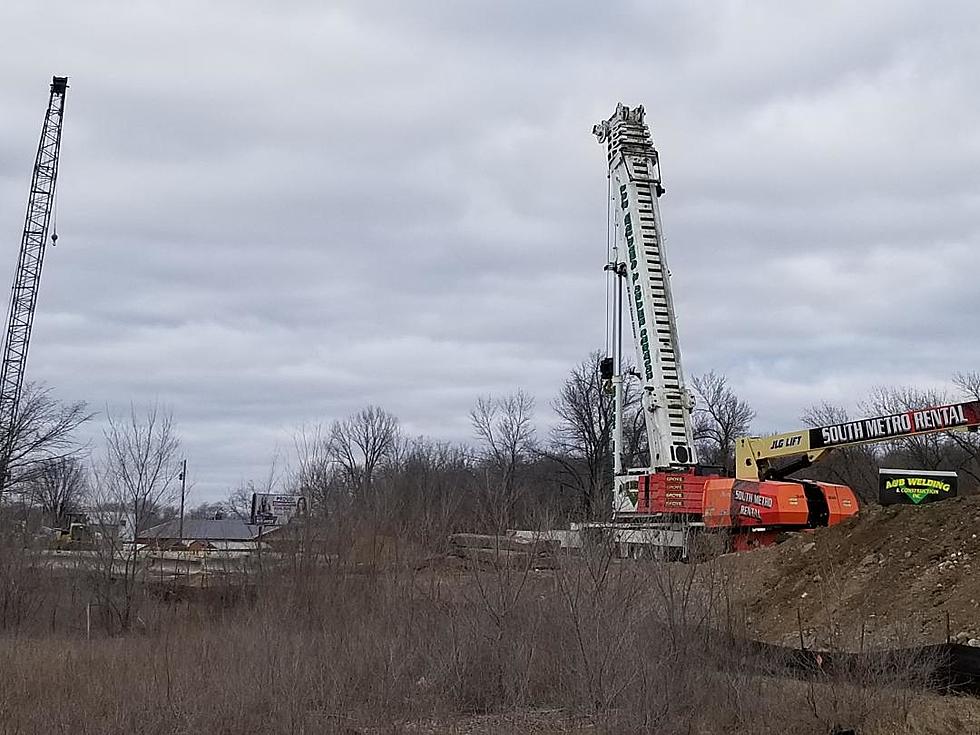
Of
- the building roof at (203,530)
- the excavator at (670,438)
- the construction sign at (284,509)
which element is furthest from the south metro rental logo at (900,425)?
the building roof at (203,530)

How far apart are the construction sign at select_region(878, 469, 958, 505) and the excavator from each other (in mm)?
1161

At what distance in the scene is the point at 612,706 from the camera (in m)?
11.8

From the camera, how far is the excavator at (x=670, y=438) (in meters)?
21.2

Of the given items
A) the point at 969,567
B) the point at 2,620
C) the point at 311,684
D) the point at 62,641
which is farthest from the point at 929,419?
the point at 2,620

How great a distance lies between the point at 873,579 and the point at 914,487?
17.4 feet

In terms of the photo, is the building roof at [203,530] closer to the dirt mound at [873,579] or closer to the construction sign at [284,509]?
the construction sign at [284,509]

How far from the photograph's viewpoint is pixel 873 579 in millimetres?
17453

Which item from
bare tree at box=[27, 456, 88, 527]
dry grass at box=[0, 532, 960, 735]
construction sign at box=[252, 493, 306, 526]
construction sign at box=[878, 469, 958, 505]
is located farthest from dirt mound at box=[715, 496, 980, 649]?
bare tree at box=[27, 456, 88, 527]

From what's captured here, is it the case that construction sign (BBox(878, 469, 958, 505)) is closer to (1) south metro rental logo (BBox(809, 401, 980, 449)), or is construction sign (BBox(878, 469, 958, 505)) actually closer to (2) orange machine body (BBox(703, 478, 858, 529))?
(2) orange machine body (BBox(703, 478, 858, 529))

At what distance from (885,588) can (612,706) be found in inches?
285

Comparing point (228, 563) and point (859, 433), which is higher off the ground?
point (859, 433)

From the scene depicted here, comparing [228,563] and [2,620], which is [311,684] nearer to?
[228,563]

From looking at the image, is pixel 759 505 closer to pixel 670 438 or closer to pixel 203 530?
pixel 670 438

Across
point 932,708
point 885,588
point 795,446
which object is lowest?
point 932,708
